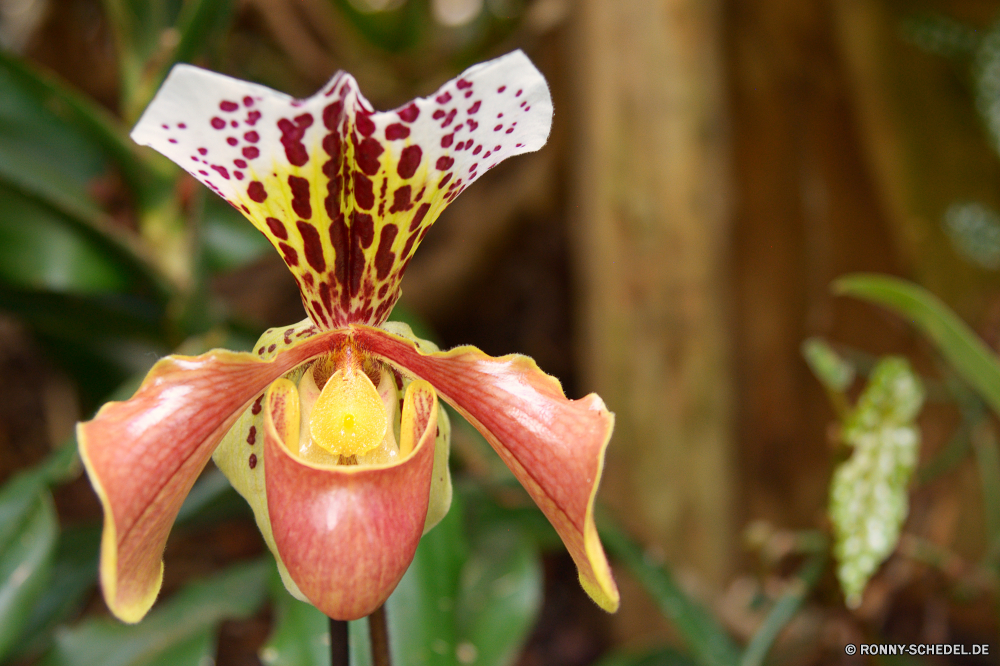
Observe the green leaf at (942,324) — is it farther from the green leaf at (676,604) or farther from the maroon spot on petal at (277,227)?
the maroon spot on petal at (277,227)

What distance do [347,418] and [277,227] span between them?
0.14 meters

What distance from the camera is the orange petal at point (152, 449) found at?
1.18 feet

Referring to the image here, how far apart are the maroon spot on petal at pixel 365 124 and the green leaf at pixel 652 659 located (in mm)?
888

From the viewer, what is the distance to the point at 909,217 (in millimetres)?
1278

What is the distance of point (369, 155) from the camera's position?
0.41 metres

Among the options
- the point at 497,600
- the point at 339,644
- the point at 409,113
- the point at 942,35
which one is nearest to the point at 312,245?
the point at 409,113

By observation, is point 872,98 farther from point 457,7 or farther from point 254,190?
point 457,7

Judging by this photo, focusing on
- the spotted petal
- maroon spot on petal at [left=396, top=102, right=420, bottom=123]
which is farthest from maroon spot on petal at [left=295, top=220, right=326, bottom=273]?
maroon spot on petal at [left=396, top=102, right=420, bottom=123]

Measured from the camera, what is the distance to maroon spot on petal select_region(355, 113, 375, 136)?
1.26ft

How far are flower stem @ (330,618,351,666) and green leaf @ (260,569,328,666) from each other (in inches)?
8.6

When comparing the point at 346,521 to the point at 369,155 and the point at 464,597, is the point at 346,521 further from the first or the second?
the point at 464,597

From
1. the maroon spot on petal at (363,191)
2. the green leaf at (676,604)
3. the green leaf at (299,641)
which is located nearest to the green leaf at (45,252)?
the green leaf at (299,641)

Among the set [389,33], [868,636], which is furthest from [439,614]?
[389,33]

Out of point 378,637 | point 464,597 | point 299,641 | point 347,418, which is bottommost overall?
point 464,597
